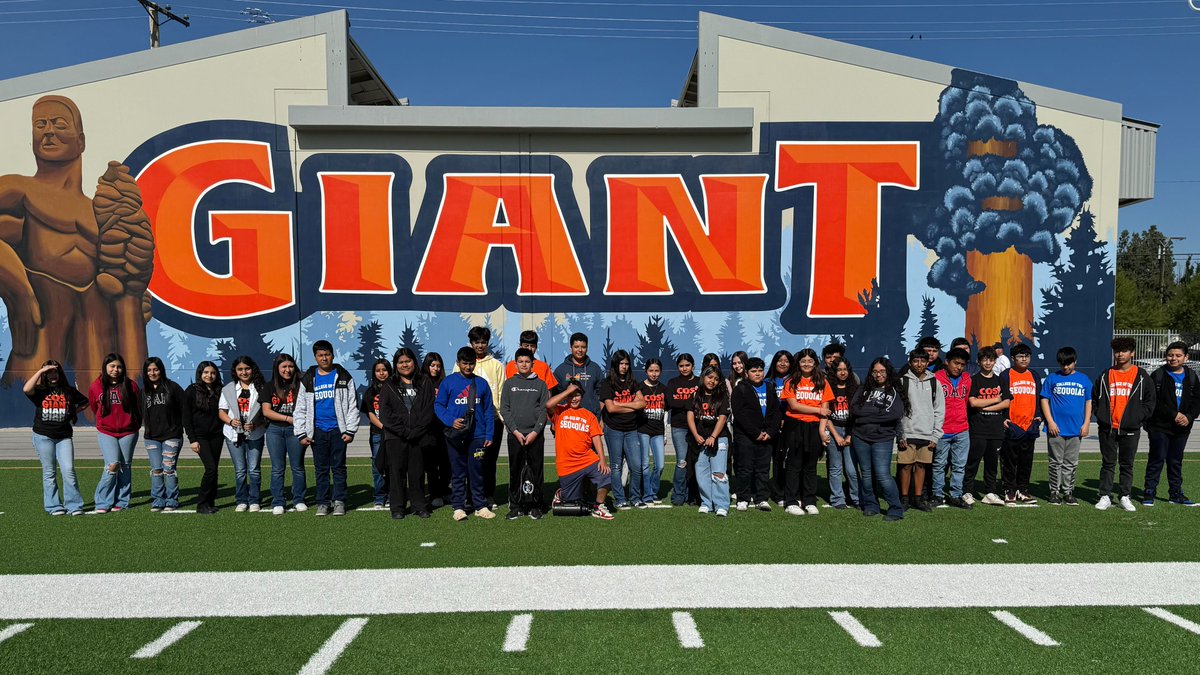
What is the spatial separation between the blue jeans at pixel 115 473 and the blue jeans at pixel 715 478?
20.0 feet

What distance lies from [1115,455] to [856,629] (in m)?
5.29

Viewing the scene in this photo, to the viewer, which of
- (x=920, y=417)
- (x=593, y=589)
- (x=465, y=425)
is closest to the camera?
(x=593, y=589)

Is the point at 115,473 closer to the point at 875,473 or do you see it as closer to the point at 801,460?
Result: the point at 801,460

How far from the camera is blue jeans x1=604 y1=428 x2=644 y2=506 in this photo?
7562mm

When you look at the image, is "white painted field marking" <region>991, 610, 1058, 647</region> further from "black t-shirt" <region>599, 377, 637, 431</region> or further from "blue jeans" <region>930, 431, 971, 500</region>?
"black t-shirt" <region>599, 377, 637, 431</region>

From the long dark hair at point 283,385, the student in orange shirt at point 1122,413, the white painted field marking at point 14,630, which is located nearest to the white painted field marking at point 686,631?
the white painted field marking at point 14,630

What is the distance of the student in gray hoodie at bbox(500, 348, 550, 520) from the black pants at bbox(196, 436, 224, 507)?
3.18 meters

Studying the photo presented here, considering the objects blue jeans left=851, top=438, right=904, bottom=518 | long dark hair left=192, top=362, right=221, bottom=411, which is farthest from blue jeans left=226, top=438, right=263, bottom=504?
blue jeans left=851, top=438, right=904, bottom=518

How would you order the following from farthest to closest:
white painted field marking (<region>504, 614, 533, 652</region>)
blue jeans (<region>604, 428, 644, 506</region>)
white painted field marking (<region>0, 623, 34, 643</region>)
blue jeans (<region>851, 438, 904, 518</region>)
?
blue jeans (<region>604, 428, 644, 506</region>)
blue jeans (<region>851, 438, 904, 518</region>)
white painted field marking (<region>0, 623, 34, 643</region>)
white painted field marking (<region>504, 614, 533, 652</region>)

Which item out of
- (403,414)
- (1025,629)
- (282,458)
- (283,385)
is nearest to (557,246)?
(403,414)

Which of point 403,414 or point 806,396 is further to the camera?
point 806,396

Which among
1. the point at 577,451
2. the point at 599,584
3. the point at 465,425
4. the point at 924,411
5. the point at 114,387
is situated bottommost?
the point at 599,584

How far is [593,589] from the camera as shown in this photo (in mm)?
5051

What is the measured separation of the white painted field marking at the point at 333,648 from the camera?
380cm
